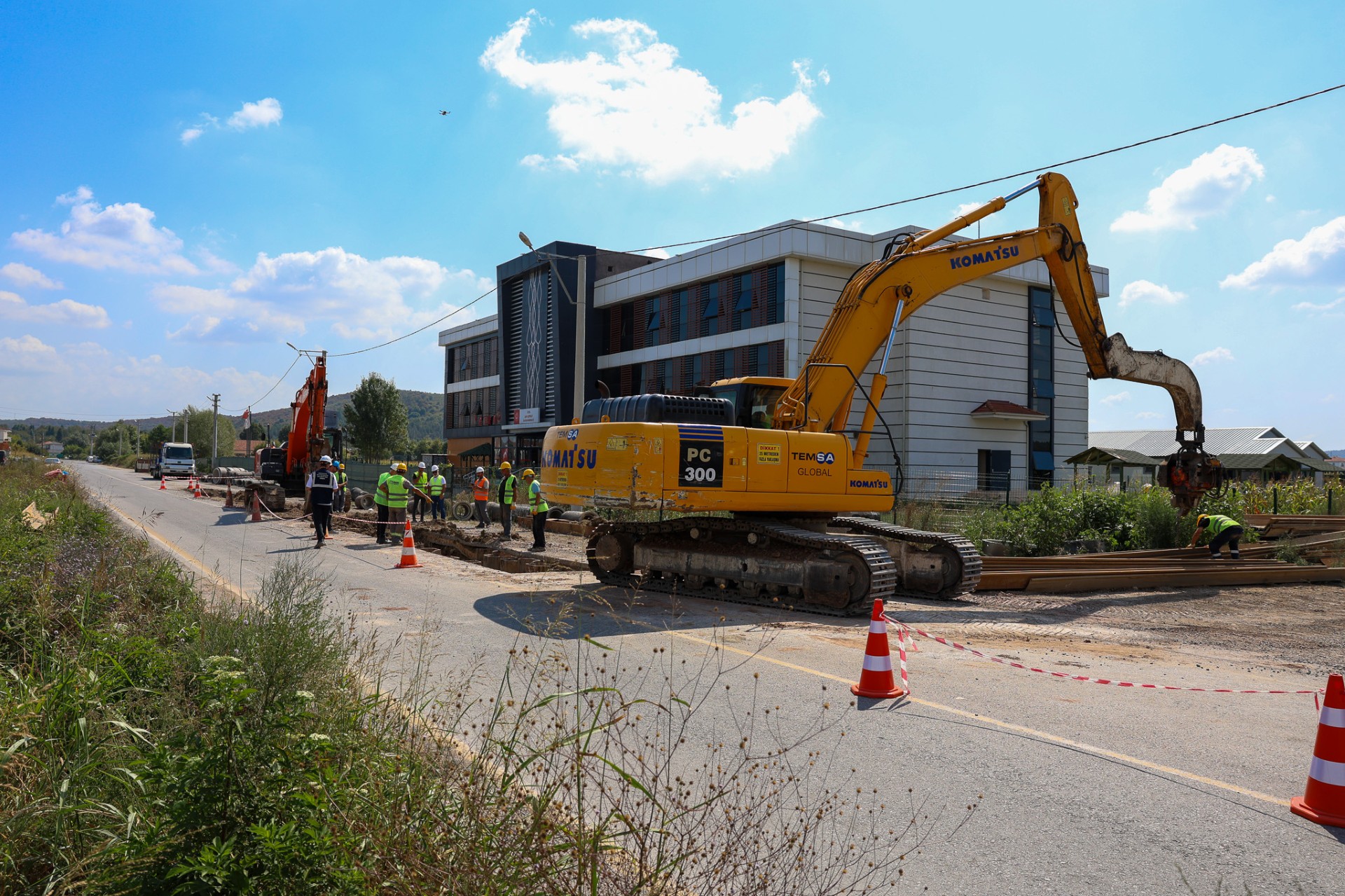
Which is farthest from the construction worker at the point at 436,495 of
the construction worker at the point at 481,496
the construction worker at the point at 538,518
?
the construction worker at the point at 538,518


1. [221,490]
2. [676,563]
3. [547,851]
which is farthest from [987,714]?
[221,490]

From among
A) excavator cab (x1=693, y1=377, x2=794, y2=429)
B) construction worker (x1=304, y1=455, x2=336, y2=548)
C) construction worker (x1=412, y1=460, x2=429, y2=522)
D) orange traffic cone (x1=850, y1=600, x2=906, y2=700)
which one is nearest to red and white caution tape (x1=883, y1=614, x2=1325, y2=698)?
orange traffic cone (x1=850, y1=600, x2=906, y2=700)

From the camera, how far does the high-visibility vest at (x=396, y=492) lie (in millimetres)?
19969

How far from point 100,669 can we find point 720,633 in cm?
578

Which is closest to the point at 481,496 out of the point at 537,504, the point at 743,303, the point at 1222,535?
the point at 537,504

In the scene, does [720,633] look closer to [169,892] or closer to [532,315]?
[169,892]

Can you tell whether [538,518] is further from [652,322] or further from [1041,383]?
[1041,383]

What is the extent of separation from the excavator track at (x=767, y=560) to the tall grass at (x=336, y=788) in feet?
17.1

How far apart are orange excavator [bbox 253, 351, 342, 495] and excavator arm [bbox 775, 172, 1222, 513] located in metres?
21.5

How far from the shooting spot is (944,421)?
32938 mm

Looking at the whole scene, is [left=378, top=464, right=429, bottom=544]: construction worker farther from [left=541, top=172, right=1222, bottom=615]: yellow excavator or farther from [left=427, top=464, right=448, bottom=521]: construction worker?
[left=541, top=172, right=1222, bottom=615]: yellow excavator

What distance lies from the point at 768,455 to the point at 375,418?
61631 millimetres

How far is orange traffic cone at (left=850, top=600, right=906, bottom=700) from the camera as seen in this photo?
263 inches

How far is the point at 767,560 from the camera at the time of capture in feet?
38.4
